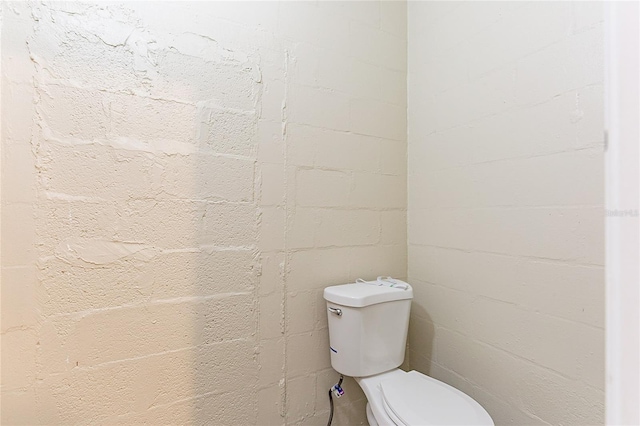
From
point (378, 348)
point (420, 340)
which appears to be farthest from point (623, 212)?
point (420, 340)

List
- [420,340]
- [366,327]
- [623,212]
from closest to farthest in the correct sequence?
1. [623,212]
2. [366,327]
3. [420,340]

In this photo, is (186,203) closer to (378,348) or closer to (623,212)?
(378,348)

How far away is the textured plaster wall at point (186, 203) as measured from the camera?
40.7 inches

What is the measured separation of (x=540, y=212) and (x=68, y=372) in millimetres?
1555

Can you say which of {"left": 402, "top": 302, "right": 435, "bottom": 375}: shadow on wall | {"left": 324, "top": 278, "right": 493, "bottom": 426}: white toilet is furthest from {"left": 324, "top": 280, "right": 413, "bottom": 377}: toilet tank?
{"left": 402, "top": 302, "right": 435, "bottom": 375}: shadow on wall

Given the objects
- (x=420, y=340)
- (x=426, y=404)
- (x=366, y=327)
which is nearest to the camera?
(x=426, y=404)

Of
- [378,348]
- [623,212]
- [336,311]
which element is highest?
[623,212]

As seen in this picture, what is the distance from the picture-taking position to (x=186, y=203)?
1224mm

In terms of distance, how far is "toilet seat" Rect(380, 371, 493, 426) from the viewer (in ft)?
3.60

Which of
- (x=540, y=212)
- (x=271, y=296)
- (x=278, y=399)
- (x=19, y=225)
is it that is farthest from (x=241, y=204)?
(x=540, y=212)

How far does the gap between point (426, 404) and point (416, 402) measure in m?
0.03

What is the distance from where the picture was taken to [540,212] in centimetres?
116

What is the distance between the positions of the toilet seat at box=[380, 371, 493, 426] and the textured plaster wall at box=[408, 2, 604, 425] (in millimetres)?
185

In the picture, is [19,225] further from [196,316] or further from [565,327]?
[565,327]
